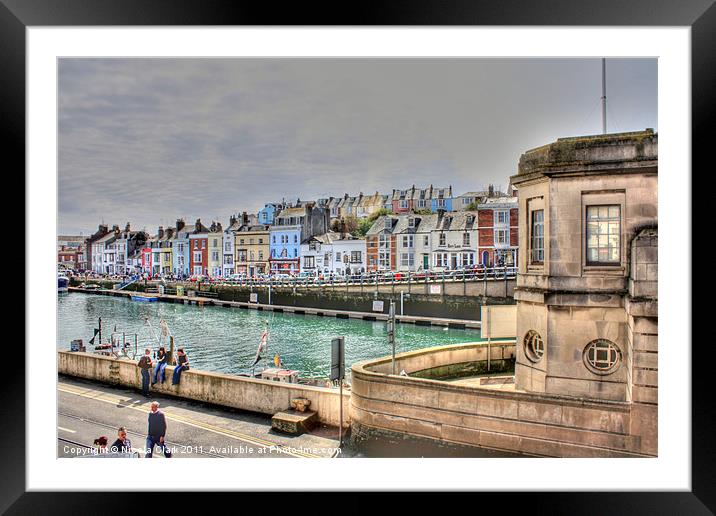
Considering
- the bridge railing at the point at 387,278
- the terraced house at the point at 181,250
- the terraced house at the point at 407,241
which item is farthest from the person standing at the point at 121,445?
the terraced house at the point at 407,241

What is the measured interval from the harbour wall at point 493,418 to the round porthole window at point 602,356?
42cm

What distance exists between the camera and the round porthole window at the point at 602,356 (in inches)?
189

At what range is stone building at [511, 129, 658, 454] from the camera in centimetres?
450

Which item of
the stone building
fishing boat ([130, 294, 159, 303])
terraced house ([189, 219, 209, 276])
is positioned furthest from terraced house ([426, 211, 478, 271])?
fishing boat ([130, 294, 159, 303])

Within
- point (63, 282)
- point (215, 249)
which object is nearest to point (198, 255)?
point (215, 249)

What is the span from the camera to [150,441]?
524 cm

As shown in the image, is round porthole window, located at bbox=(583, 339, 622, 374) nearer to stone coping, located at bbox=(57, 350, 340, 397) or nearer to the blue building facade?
stone coping, located at bbox=(57, 350, 340, 397)

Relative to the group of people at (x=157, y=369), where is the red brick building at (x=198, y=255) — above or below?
above

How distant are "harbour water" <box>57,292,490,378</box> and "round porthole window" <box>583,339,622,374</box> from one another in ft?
15.2
